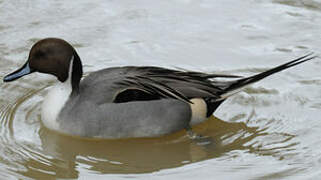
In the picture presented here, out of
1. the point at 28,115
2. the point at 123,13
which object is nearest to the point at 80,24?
the point at 123,13

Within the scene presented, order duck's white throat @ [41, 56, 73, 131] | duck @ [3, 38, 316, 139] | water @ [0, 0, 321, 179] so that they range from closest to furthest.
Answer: water @ [0, 0, 321, 179] → duck @ [3, 38, 316, 139] → duck's white throat @ [41, 56, 73, 131]

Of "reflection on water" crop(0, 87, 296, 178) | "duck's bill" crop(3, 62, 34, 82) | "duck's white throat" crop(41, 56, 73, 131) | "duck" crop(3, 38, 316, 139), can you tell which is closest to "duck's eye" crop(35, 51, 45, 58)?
"duck" crop(3, 38, 316, 139)

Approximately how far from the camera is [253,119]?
713cm

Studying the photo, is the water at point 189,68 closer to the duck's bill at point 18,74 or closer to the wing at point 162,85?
the wing at point 162,85

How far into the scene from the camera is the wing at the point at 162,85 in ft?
22.3

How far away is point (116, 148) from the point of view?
678cm

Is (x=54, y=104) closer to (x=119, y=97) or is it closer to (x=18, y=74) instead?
(x=18, y=74)

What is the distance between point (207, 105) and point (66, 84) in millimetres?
1359

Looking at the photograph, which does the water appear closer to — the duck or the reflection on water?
the reflection on water

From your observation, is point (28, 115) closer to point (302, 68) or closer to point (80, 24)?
point (80, 24)

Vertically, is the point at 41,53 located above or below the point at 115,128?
above

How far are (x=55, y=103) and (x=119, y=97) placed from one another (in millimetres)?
630

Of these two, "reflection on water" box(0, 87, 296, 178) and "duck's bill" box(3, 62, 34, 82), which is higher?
"duck's bill" box(3, 62, 34, 82)

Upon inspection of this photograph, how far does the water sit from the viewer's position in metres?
6.41
